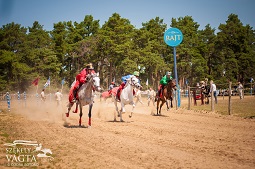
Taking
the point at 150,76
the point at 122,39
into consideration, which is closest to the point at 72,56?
the point at 122,39

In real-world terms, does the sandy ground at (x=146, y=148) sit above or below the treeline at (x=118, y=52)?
below

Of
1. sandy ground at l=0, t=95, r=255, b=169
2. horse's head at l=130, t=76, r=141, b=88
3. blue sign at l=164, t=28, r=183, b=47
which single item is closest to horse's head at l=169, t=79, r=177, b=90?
horse's head at l=130, t=76, r=141, b=88

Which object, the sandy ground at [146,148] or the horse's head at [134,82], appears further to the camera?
the horse's head at [134,82]

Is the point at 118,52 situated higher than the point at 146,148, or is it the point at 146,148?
the point at 118,52

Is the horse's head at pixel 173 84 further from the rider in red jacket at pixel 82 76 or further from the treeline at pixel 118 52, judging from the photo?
the treeline at pixel 118 52

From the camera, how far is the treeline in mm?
65188

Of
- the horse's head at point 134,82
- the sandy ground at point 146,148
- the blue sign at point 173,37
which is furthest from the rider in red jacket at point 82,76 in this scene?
the blue sign at point 173,37

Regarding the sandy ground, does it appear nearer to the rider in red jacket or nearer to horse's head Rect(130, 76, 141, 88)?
the rider in red jacket

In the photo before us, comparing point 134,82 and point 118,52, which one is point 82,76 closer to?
point 134,82

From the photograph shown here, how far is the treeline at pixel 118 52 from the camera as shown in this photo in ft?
214

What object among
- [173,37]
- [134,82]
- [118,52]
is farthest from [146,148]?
[118,52]

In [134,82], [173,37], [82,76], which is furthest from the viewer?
[173,37]

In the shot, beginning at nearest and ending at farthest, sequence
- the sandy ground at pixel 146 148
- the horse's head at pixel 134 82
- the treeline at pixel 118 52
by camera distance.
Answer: the sandy ground at pixel 146 148, the horse's head at pixel 134 82, the treeline at pixel 118 52

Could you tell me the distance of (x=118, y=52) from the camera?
6475 centimetres
